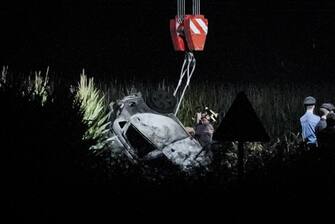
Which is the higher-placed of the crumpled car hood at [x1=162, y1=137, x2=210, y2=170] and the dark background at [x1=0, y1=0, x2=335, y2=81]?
the dark background at [x1=0, y1=0, x2=335, y2=81]

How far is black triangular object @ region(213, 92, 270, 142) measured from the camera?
29.0 ft

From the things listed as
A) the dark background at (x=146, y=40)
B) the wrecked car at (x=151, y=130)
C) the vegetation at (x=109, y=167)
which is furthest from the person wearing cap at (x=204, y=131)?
the dark background at (x=146, y=40)

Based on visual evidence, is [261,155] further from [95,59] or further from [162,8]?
[162,8]

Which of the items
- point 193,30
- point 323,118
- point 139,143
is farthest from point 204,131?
point 193,30

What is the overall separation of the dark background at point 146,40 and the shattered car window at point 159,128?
1829 cm

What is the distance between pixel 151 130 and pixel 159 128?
0.55ft

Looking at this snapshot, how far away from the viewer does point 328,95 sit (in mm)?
25516

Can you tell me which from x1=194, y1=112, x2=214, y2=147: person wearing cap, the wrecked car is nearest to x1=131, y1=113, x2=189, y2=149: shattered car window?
the wrecked car

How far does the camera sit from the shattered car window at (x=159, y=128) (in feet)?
50.8

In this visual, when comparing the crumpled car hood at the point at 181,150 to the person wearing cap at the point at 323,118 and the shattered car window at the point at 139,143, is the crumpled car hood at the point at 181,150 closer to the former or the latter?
the shattered car window at the point at 139,143

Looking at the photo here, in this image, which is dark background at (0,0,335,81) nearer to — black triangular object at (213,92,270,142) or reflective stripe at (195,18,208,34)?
reflective stripe at (195,18,208,34)

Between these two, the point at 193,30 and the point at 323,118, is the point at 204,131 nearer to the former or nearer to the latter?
the point at 323,118

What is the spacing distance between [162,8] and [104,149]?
28252 mm

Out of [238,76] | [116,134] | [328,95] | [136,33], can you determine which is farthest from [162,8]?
[116,134]
